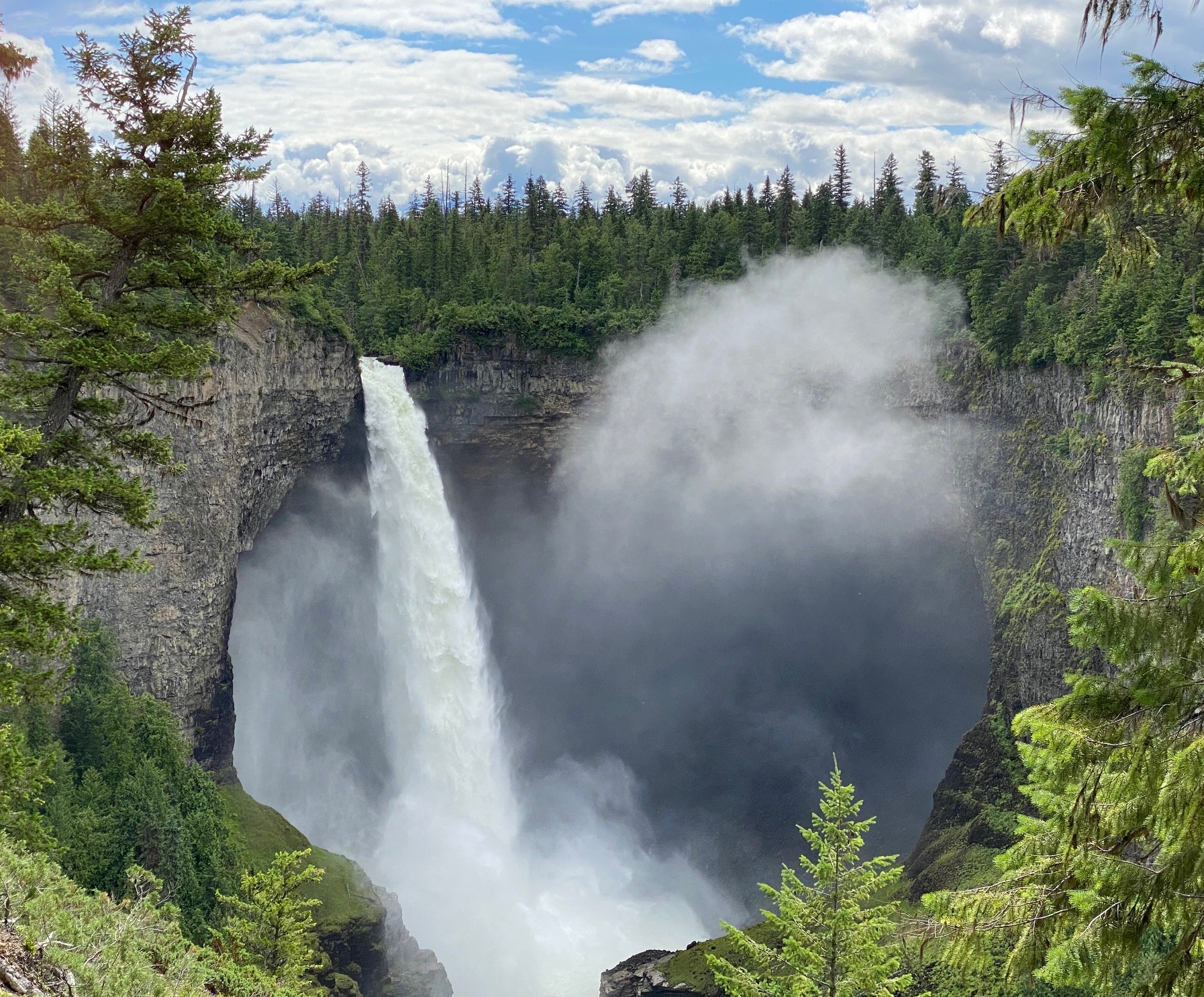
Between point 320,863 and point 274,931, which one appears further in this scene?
point 320,863

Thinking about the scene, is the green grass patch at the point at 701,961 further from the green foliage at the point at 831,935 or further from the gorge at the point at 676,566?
the green foliage at the point at 831,935

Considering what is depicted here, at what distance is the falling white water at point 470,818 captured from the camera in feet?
129

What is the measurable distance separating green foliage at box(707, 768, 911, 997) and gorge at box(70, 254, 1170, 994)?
24038 millimetres

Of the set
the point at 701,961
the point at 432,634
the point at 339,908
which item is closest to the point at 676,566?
the point at 432,634

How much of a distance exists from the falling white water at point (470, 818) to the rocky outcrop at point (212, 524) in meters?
6.91

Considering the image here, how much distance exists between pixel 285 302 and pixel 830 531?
1208 inches

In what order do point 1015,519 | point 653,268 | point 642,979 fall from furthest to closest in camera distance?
point 653,268 → point 1015,519 → point 642,979

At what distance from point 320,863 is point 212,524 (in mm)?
12899

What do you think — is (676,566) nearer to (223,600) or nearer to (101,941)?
(223,600)

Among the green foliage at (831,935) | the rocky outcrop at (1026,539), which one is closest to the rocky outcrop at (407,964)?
the rocky outcrop at (1026,539)

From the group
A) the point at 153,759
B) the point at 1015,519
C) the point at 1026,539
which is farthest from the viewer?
the point at 1015,519

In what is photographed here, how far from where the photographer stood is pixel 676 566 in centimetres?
5647

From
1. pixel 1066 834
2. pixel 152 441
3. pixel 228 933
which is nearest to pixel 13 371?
pixel 152 441

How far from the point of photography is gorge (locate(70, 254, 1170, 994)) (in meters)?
37.3
